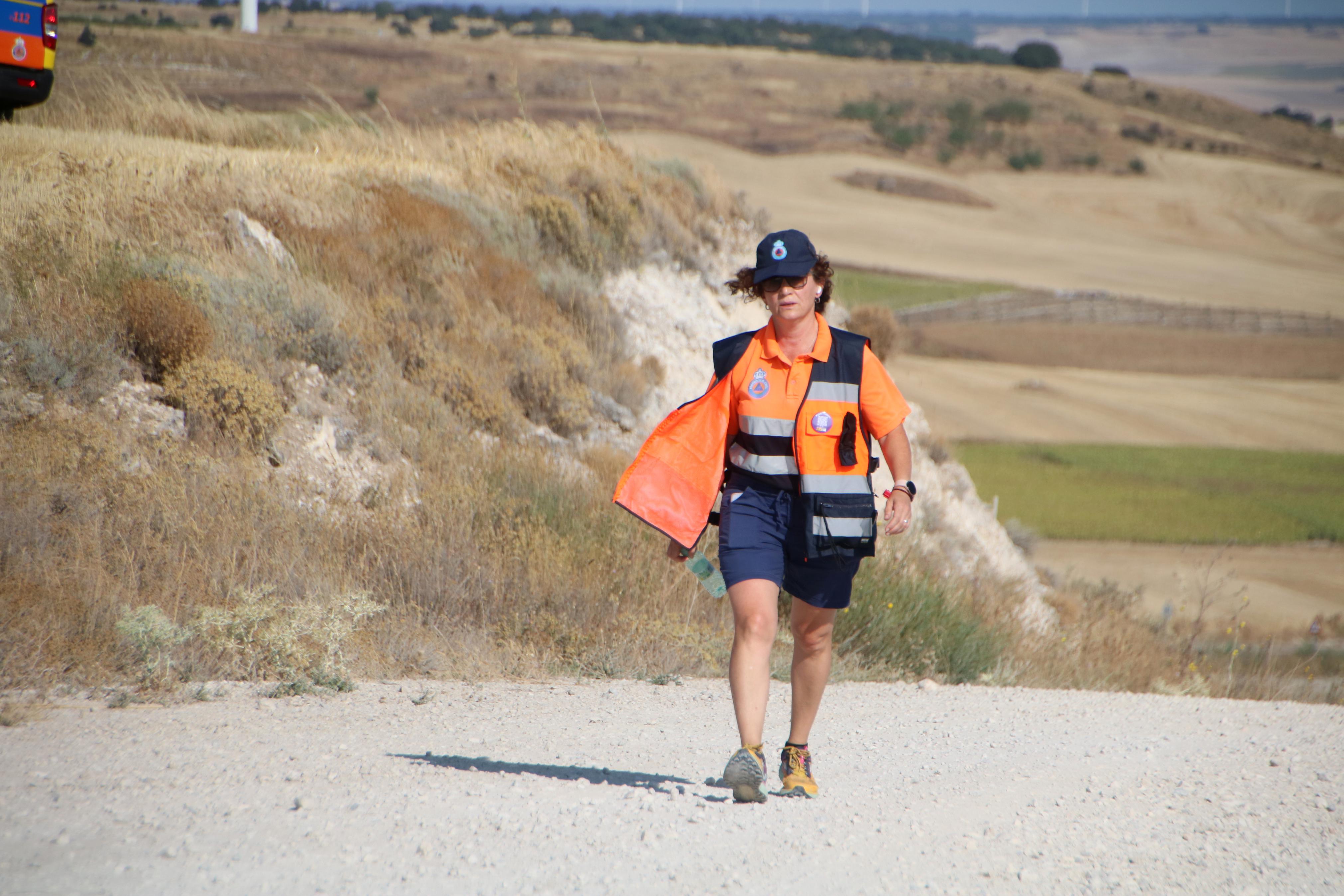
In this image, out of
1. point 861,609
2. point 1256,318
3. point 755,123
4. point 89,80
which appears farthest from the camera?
point 755,123

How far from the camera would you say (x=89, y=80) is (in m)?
16.7

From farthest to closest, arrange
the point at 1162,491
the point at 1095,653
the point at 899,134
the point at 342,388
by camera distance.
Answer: the point at 899,134 → the point at 1162,491 → the point at 1095,653 → the point at 342,388

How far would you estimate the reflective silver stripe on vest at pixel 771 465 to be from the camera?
4.13m

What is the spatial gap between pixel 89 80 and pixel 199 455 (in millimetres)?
12009

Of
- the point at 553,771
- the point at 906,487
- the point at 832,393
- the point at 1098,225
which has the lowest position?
the point at 1098,225

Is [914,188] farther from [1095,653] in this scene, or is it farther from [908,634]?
[908,634]

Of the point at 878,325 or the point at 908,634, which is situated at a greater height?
the point at 878,325

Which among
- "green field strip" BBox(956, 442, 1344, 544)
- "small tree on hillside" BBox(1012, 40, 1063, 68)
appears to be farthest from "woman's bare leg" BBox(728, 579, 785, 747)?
"small tree on hillside" BBox(1012, 40, 1063, 68)

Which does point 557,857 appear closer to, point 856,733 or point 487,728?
point 487,728

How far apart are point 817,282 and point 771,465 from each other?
74 centimetres

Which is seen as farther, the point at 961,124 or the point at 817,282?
the point at 961,124

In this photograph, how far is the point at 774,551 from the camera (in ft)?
13.7

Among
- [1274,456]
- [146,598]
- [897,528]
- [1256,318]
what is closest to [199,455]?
[146,598]

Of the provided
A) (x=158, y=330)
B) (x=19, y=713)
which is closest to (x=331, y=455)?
(x=158, y=330)
